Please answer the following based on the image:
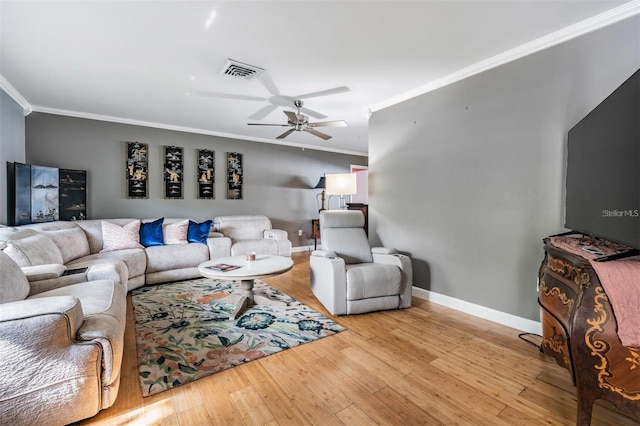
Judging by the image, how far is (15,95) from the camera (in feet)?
11.1

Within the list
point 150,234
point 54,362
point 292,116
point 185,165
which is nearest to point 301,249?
point 185,165

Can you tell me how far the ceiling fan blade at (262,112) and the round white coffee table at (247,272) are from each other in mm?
2115

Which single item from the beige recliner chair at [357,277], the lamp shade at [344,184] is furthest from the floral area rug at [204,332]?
the lamp shade at [344,184]

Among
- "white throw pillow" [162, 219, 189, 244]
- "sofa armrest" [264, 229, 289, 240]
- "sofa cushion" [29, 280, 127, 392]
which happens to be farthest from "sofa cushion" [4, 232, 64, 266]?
"sofa armrest" [264, 229, 289, 240]

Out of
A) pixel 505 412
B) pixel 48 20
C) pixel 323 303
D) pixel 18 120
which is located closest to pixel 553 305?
pixel 505 412

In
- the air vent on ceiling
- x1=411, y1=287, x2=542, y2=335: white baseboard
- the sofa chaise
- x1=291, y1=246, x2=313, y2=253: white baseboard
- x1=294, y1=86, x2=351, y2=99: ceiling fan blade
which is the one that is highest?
x1=294, y1=86, x2=351, y2=99: ceiling fan blade

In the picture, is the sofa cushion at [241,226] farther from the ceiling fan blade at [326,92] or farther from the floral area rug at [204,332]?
the ceiling fan blade at [326,92]

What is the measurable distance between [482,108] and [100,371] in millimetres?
3564

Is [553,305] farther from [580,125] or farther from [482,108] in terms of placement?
[482,108]

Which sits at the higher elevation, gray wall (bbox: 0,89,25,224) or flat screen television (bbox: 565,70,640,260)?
gray wall (bbox: 0,89,25,224)

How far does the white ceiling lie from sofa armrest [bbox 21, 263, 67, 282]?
1842mm

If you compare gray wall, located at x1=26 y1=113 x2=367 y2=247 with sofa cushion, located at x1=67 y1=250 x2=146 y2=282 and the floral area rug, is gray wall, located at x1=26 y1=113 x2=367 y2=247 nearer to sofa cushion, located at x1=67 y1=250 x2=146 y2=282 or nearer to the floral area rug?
sofa cushion, located at x1=67 y1=250 x2=146 y2=282

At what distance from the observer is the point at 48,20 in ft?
6.72

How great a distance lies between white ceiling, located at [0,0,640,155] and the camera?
1.94 m
